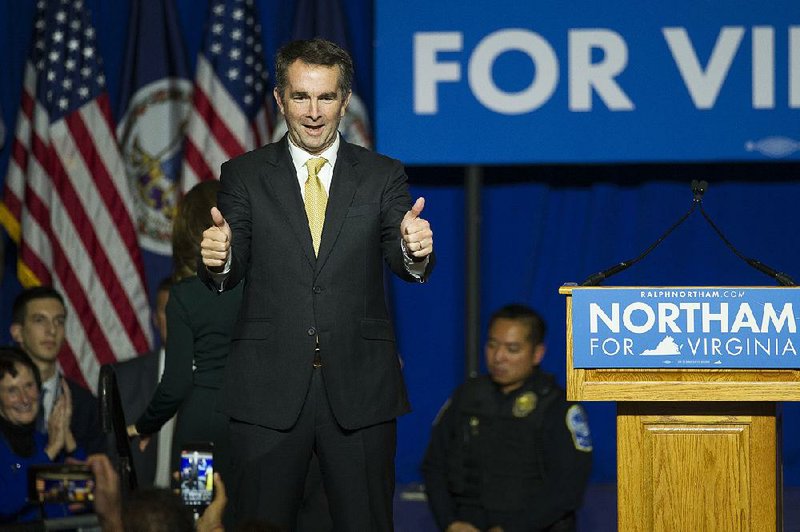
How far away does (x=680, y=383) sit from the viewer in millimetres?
2656

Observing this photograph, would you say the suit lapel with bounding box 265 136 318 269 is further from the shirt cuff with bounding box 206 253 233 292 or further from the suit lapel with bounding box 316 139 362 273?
the shirt cuff with bounding box 206 253 233 292

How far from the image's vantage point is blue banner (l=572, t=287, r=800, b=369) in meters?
2.62

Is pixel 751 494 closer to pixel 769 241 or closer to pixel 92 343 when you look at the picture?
pixel 769 241

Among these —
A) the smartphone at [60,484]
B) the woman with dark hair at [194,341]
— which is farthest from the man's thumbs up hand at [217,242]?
the smartphone at [60,484]

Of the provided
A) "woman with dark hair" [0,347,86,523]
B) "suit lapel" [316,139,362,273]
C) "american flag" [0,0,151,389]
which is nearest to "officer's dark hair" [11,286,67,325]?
"woman with dark hair" [0,347,86,523]

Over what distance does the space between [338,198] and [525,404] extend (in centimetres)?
219

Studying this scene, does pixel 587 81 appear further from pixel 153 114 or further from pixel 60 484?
pixel 60 484


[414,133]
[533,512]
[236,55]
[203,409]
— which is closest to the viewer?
[203,409]

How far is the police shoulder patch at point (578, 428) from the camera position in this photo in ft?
15.0

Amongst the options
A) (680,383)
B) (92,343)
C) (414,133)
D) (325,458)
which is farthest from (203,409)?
(92,343)

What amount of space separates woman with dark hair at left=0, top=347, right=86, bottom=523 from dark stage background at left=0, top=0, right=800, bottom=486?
168 centimetres

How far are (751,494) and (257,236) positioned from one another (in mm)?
1117

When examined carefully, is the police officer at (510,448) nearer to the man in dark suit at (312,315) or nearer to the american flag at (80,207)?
the man in dark suit at (312,315)

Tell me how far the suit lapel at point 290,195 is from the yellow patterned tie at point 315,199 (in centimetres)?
2
